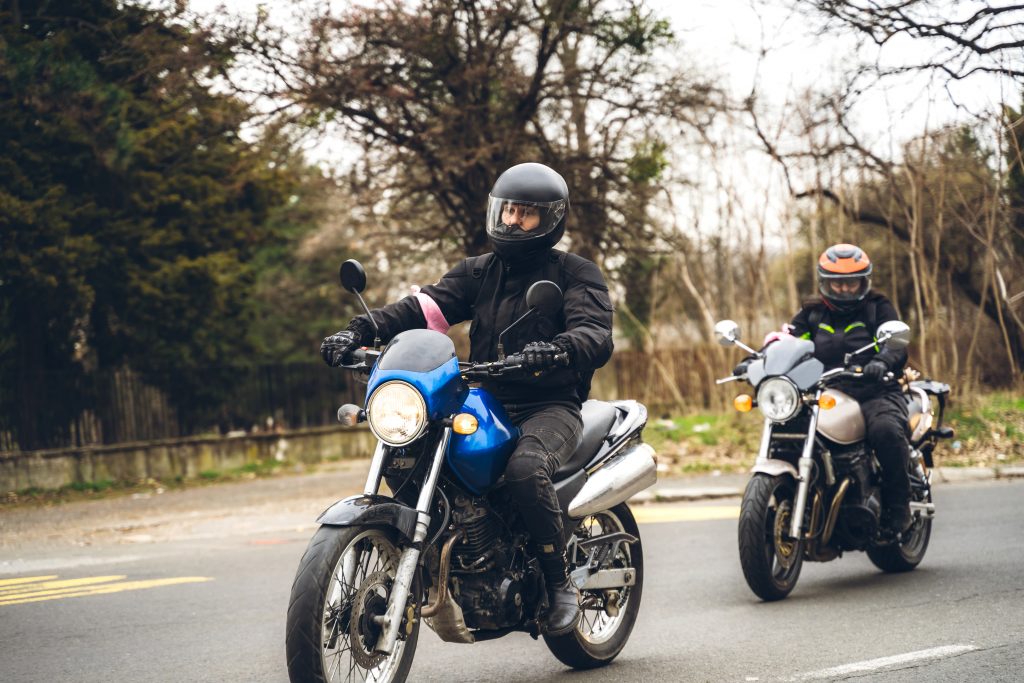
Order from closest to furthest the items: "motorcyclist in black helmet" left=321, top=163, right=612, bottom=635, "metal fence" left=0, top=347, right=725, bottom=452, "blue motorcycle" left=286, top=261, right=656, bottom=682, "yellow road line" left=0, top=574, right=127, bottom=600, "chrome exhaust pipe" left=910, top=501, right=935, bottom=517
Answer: "blue motorcycle" left=286, top=261, right=656, bottom=682
"motorcyclist in black helmet" left=321, top=163, right=612, bottom=635
"chrome exhaust pipe" left=910, top=501, right=935, bottom=517
"yellow road line" left=0, top=574, right=127, bottom=600
"metal fence" left=0, top=347, right=725, bottom=452

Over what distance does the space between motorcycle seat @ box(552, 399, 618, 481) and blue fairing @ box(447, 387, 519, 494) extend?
347 millimetres

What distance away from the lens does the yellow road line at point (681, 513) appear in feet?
37.5

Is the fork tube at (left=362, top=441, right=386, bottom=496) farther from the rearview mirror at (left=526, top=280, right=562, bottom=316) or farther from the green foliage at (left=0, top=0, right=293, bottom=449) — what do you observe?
the green foliage at (left=0, top=0, right=293, bottom=449)

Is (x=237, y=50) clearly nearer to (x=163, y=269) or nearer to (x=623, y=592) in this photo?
(x=163, y=269)

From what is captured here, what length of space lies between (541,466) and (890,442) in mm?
3593

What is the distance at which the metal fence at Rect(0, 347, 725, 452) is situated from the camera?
18.4 metres

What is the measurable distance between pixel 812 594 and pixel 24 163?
1486 centimetres

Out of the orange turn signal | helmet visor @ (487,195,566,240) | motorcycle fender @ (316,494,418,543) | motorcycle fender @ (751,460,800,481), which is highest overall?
helmet visor @ (487,195,566,240)

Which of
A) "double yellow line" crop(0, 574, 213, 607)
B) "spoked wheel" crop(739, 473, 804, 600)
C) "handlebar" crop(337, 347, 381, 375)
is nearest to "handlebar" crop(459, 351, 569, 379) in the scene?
"handlebar" crop(337, 347, 381, 375)

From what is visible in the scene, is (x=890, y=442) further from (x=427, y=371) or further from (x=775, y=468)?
(x=427, y=371)

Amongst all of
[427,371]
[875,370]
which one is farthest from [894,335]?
[427,371]

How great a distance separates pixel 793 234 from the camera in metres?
18.9

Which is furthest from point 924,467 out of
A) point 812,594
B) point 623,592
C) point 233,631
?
point 233,631

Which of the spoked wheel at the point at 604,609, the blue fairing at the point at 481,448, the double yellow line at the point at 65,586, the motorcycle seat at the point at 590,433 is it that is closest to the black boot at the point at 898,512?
the spoked wheel at the point at 604,609
